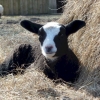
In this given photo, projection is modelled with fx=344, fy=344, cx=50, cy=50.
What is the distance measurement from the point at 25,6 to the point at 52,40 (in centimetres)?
1769

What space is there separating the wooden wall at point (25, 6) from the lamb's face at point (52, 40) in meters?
16.8

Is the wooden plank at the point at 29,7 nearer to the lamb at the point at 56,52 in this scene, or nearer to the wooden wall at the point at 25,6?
the wooden wall at the point at 25,6

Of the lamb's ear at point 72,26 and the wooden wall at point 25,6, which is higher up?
the lamb's ear at point 72,26

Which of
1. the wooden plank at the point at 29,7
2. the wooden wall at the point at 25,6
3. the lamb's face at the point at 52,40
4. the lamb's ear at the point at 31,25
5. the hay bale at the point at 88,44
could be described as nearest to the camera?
the lamb's face at the point at 52,40

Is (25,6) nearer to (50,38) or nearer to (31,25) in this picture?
(31,25)

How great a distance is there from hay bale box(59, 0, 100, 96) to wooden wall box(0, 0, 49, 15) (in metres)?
15.8

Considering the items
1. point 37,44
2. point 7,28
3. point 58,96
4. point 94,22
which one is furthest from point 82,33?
point 7,28

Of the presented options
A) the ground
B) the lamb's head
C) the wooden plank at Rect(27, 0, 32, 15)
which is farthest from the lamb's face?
the wooden plank at Rect(27, 0, 32, 15)

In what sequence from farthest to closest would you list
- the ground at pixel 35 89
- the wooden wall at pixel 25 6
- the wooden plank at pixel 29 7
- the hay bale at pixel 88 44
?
the wooden plank at pixel 29 7
the wooden wall at pixel 25 6
the hay bale at pixel 88 44
the ground at pixel 35 89

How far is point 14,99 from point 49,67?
1.45 m

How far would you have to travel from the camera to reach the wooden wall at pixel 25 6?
22.6 metres

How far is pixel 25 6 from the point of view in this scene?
22.9 metres

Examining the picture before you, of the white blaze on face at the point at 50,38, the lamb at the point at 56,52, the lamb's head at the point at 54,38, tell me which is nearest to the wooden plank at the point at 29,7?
the lamb at the point at 56,52

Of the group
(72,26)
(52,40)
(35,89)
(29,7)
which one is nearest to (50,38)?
(52,40)
